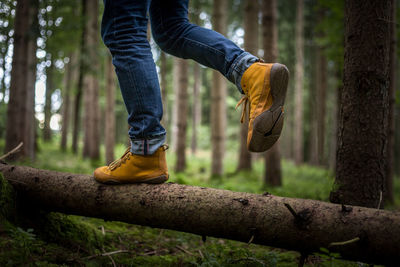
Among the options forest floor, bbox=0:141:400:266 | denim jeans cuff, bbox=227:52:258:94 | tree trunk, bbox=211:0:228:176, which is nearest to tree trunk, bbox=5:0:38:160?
tree trunk, bbox=211:0:228:176

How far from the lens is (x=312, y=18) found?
53.5 ft

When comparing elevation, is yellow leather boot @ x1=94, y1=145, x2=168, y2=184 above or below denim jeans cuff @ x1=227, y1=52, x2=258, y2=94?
below

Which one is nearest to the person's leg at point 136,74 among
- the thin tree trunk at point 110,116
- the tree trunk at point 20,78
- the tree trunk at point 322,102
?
the tree trunk at point 20,78

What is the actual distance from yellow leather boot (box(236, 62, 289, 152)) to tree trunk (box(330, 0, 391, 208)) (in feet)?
2.81

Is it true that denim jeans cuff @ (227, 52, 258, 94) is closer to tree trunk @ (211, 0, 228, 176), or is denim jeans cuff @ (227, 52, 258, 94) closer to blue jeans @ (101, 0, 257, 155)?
blue jeans @ (101, 0, 257, 155)

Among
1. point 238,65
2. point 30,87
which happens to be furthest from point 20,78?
point 238,65

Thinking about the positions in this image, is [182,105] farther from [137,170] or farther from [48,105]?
[48,105]

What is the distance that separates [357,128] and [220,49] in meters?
1.25

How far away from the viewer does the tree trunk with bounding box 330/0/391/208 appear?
223cm

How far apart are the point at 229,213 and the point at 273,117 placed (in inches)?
25.2

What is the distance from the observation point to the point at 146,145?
6.53 ft

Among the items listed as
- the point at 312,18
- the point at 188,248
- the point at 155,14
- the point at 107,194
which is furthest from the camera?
the point at 312,18

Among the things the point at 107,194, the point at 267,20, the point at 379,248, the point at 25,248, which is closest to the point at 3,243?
the point at 25,248

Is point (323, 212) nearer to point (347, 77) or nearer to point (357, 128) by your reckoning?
point (357, 128)
